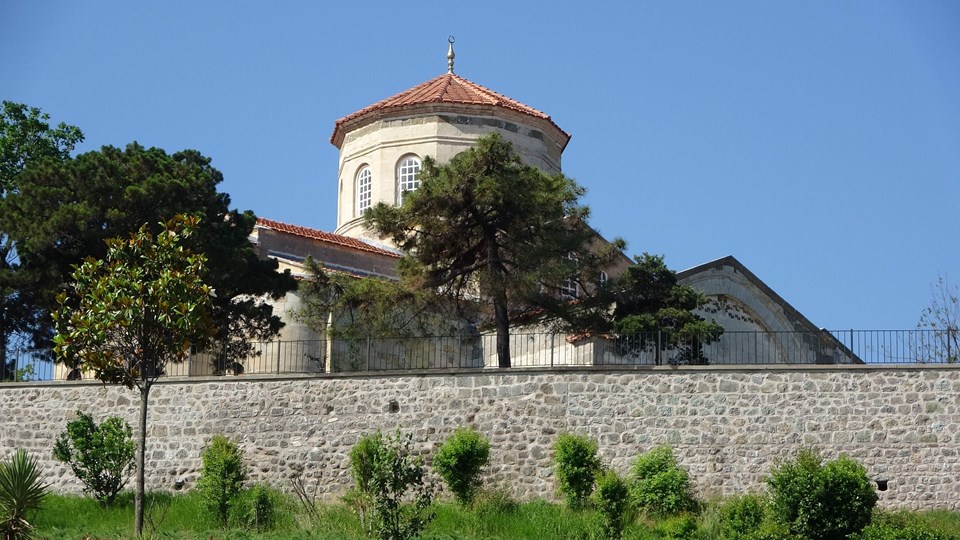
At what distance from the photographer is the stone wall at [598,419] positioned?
65.9 ft

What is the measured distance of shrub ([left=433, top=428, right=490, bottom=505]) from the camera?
791 inches

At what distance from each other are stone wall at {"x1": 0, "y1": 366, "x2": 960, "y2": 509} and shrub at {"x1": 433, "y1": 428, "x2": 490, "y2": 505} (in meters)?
0.45

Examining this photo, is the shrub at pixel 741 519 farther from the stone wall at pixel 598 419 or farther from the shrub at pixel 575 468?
the shrub at pixel 575 468

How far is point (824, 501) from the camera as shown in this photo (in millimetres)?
18266

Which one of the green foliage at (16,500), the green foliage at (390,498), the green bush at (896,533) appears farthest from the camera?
the green bush at (896,533)

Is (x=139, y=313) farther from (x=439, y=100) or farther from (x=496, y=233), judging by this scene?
(x=439, y=100)

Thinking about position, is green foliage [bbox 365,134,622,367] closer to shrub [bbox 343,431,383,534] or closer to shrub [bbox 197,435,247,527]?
shrub [bbox 343,431,383,534]

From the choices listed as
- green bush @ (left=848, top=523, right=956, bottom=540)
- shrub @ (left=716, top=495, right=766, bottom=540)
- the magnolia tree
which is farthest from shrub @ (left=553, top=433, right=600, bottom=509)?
the magnolia tree

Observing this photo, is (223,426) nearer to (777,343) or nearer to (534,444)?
(534,444)

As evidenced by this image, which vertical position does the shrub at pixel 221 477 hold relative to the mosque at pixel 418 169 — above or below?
below

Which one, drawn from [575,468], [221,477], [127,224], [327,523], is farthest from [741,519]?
[127,224]

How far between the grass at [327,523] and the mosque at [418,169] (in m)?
8.49

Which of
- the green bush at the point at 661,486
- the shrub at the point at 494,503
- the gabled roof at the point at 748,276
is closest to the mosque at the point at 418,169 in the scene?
the gabled roof at the point at 748,276

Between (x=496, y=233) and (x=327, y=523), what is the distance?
5744 millimetres
